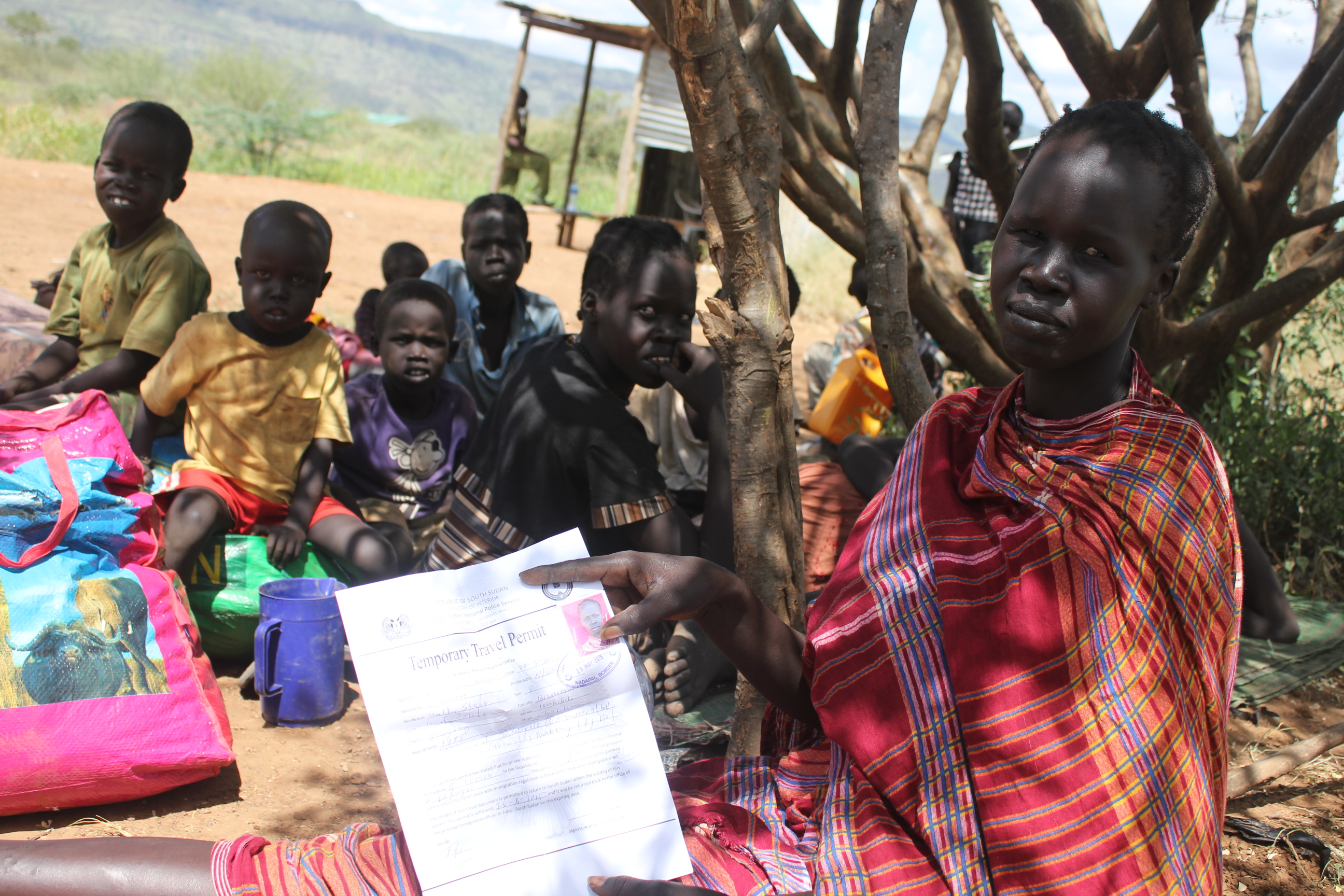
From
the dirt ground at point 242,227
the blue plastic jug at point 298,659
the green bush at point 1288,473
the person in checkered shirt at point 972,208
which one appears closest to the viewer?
the blue plastic jug at point 298,659

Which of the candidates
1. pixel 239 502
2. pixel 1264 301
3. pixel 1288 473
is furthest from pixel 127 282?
pixel 1288 473

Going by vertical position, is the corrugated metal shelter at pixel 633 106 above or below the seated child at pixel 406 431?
above

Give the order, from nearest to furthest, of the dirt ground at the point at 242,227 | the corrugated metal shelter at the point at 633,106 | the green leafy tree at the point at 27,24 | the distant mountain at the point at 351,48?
the dirt ground at the point at 242,227, the corrugated metal shelter at the point at 633,106, the green leafy tree at the point at 27,24, the distant mountain at the point at 351,48

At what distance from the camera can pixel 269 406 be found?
3.19 m

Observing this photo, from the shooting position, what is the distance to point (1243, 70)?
16.7 feet

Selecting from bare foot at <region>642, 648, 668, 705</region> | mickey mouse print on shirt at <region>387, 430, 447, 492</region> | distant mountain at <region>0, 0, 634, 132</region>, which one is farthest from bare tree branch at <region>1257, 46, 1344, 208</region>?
distant mountain at <region>0, 0, 634, 132</region>

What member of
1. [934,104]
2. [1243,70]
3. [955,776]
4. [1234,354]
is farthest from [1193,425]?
[1243,70]

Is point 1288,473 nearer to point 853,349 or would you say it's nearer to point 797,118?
point 853,349

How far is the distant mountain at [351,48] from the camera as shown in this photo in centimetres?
8319

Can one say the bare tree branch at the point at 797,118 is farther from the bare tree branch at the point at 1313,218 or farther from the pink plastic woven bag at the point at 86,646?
the pink plastic woven bag at the point at 86,646

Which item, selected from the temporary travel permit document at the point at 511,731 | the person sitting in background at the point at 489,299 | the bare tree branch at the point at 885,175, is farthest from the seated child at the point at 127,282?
the temporary travel permit document at the point at 511,731

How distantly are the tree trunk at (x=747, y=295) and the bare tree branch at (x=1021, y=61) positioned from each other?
274 cm

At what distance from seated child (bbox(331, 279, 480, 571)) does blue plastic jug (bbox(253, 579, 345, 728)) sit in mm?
896

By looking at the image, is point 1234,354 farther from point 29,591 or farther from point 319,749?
point 29,591
